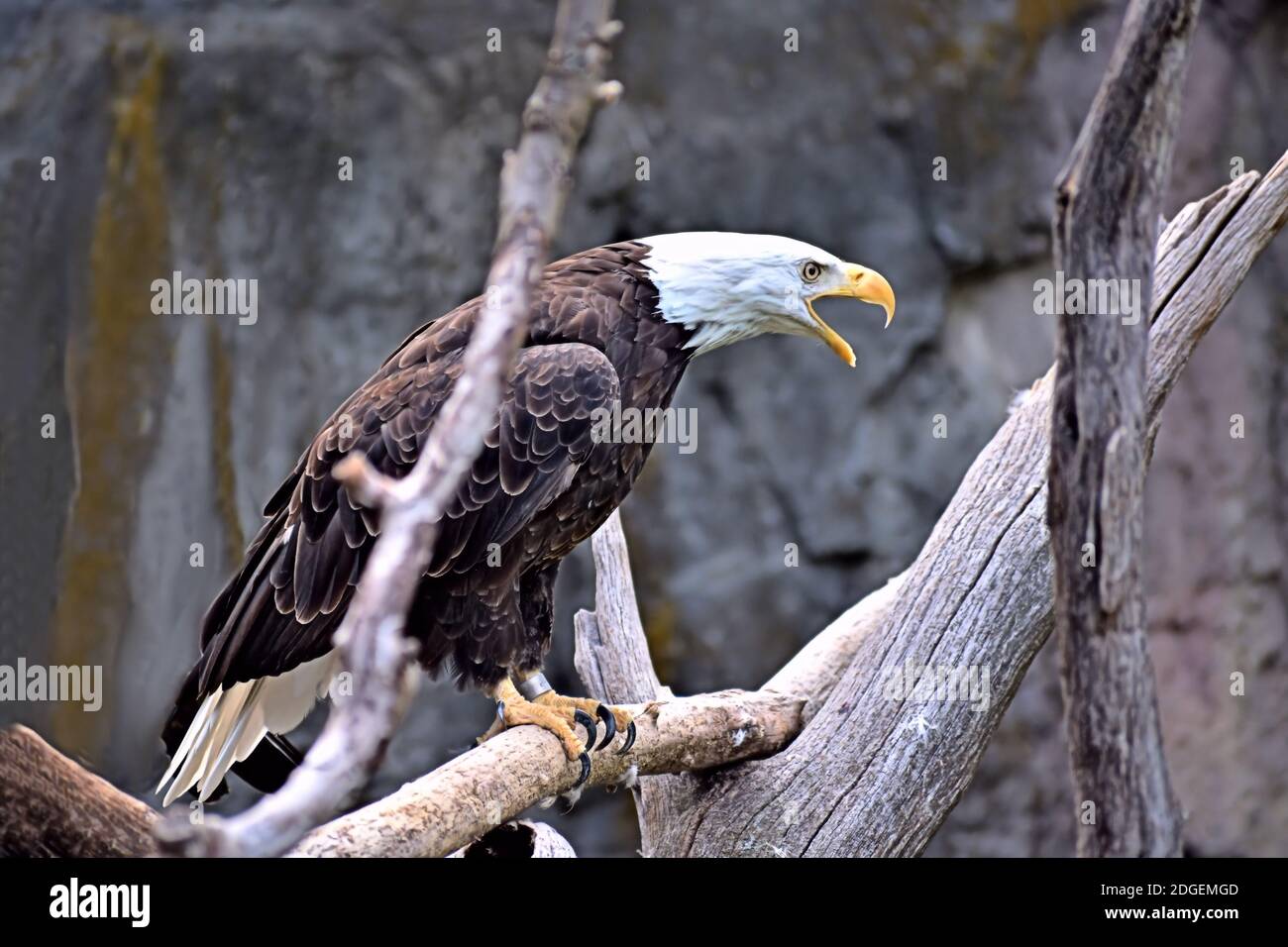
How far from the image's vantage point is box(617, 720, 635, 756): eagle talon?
3385 mm

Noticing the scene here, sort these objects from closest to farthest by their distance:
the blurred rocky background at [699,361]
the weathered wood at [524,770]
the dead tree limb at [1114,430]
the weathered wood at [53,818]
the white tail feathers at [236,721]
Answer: the dead tree limb at [1114,430] < the weathered wood at [524,770] < the weathered wood at [53,818] < the white tail feathers at [236,721] < the blurred rocky background at [699,361]

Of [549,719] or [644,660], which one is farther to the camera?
[644,660]

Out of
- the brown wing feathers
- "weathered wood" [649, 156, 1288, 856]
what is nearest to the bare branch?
"weathered wood" [649, 156, 1288, 856]

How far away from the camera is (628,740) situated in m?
3.39

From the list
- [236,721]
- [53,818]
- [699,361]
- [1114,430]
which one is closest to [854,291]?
[1114,430]

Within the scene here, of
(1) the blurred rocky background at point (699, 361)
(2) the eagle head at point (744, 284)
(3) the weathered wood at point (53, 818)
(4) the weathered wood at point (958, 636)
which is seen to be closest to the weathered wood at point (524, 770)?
(4) the weathered wood at point (958, 636)

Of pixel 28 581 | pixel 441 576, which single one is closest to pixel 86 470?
pixel 28 581

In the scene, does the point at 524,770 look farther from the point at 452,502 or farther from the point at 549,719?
the point at 452,502

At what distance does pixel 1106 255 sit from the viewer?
6.39 feet

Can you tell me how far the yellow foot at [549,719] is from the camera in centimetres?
332

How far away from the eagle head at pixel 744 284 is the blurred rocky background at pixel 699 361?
283cm

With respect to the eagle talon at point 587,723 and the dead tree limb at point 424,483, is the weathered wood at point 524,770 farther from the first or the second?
the dead tree limb at point 424,483

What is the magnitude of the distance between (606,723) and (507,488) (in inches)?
26.4
